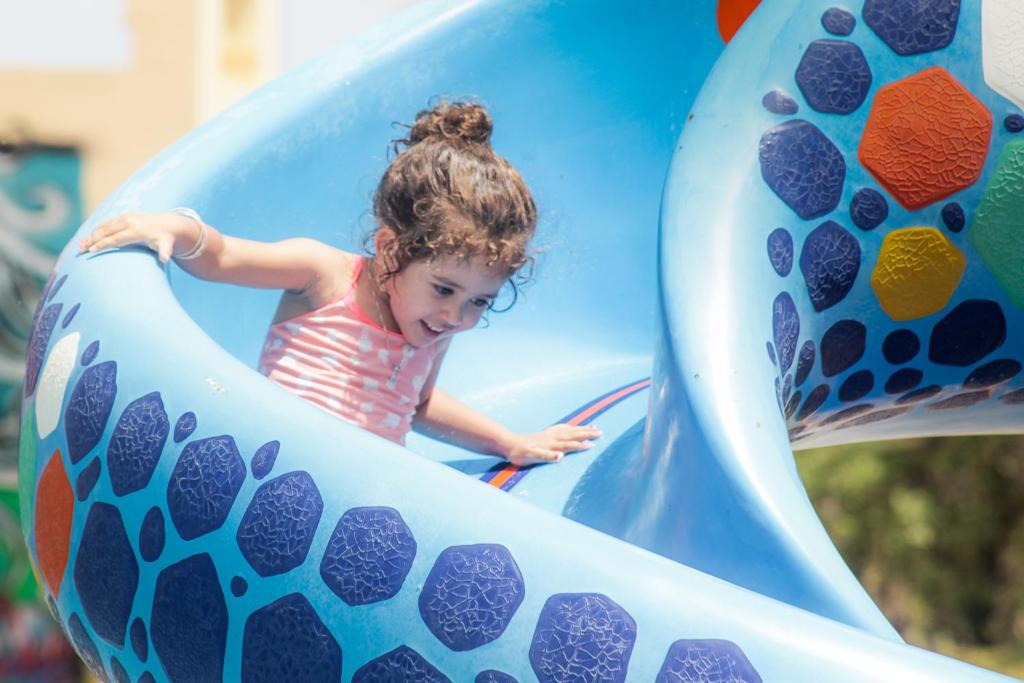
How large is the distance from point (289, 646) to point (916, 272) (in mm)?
881

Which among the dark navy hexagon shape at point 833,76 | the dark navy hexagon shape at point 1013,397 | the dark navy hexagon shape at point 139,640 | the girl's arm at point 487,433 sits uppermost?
the dark navy hexagon shape at point 833,76

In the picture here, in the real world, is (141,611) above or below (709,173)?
below

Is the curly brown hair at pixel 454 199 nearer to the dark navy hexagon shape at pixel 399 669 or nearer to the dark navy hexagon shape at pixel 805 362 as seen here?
the dark navy hexagon shape at pixel 805 362

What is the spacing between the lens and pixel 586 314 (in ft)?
6.40

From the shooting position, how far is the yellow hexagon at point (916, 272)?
1.48m

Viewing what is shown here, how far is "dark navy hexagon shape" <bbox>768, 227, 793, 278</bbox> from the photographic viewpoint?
1.30m

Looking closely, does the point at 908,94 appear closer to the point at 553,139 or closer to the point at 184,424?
the point at 553,139

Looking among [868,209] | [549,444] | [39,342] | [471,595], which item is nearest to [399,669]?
[471,595]

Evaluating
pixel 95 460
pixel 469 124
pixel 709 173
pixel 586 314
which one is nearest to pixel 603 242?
pixel 586 314

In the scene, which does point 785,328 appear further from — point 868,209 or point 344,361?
point 344,361

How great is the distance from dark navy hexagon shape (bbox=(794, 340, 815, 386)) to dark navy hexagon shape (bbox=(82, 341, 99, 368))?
0.68m

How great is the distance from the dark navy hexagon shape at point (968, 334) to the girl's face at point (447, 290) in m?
0.52

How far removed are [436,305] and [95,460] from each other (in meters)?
0.46

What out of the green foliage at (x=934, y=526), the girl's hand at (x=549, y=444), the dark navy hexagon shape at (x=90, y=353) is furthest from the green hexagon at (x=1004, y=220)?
the green foliage at (x=934, y=526)
